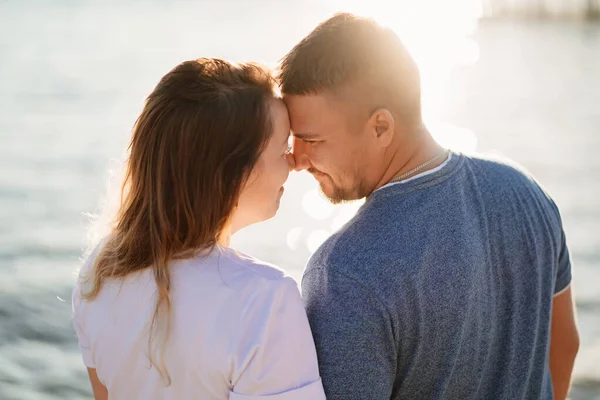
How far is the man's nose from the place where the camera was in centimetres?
267

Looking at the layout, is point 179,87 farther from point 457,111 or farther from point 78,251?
point 457,111

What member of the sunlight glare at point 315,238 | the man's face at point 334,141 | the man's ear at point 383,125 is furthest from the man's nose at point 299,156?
the sunlight glare at point 315,238

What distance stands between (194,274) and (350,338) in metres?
0.44

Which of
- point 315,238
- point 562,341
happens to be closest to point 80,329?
point 562,341

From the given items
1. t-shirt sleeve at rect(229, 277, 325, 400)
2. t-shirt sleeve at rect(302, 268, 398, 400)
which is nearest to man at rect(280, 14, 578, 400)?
t-shirt sleeve at rect(302, 268, 398, 400)

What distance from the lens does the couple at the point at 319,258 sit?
210cm

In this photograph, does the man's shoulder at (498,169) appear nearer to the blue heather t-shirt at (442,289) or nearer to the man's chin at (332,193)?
the blue heather t-shirt at (442,289)

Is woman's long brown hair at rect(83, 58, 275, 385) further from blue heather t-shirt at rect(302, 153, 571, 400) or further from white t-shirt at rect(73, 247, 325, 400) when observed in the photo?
blue heather t-shirt at rect(302, 153, 571, 400)

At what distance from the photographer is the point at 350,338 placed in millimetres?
2195

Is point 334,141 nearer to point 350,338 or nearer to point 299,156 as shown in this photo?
point 299,156

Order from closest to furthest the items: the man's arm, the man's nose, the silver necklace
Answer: the silver necklace → the man's nose → the man's arm

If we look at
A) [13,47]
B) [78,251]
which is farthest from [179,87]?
[13,47]

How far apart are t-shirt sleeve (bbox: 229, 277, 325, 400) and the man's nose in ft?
2.11

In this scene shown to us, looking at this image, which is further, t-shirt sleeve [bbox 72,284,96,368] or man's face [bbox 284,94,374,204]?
man's face [bbox 284,94,374,204]
